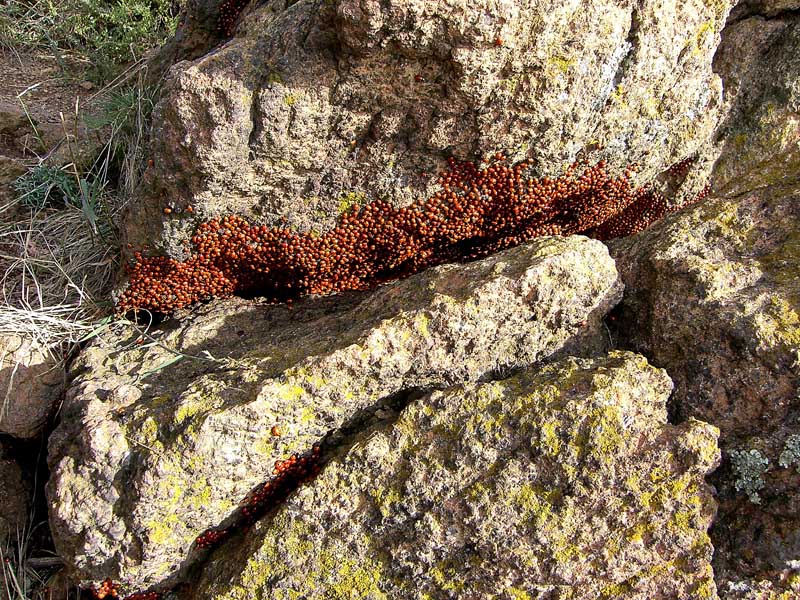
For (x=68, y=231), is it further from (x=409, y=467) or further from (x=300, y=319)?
(x=409, y=467)

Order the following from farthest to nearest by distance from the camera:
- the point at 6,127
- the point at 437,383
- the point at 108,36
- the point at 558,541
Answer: the point at 108,36
the point at 6,127
the point at 437,383
the point at 558,541

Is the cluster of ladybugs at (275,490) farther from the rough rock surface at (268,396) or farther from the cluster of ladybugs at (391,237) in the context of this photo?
the cluster of ladybugs at (391,237)

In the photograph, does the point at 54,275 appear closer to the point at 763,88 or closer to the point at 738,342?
the point at 738,342

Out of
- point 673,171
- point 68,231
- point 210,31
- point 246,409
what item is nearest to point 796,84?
point 673,171

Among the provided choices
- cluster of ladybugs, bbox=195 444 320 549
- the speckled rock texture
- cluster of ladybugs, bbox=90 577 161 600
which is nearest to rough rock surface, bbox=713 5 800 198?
the speckled rock texture

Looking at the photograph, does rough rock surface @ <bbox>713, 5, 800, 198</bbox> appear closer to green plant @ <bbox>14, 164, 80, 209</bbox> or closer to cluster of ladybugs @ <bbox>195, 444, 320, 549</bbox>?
cluster of ladybugs @ <bbox>195, 444, 320, 549</bbox>

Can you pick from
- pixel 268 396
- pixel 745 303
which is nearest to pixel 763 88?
pixel 745 303
